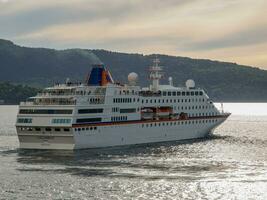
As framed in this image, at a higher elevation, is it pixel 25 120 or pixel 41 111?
pixel 41 111

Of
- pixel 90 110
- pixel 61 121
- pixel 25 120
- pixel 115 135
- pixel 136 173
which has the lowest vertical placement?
pixel 136 173

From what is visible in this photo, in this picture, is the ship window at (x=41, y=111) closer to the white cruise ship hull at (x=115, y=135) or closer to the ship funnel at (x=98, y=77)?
the white cruise ship hull at (x=115, y=135)

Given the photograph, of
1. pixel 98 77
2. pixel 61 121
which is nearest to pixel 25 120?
pixel 61 121

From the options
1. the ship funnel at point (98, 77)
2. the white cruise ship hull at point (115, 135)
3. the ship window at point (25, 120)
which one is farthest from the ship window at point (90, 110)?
the ship window at point (25, 120)

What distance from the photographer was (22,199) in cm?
4519

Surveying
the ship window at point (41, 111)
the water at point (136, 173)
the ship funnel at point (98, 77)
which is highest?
the ship funnel at point (98, 77)

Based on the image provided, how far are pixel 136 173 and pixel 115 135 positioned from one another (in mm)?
21553

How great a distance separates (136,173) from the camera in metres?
56.3

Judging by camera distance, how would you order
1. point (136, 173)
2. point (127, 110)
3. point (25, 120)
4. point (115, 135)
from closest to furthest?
point (136, 173)
point (25, 120)
point (115, 135)
point (127, 110)

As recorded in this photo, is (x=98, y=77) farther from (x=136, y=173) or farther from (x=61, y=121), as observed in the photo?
(x=136, y=173)

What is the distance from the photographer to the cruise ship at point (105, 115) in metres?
72.6

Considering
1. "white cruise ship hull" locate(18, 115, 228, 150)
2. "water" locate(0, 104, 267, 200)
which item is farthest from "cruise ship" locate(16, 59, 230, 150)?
"water" locate(0, 104, 267, 200)

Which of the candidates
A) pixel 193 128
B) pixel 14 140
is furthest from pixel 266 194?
pixel 14 140

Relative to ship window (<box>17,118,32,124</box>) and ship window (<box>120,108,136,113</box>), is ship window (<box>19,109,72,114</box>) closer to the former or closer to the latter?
ship window (<box>17,118,32,124</box>)
